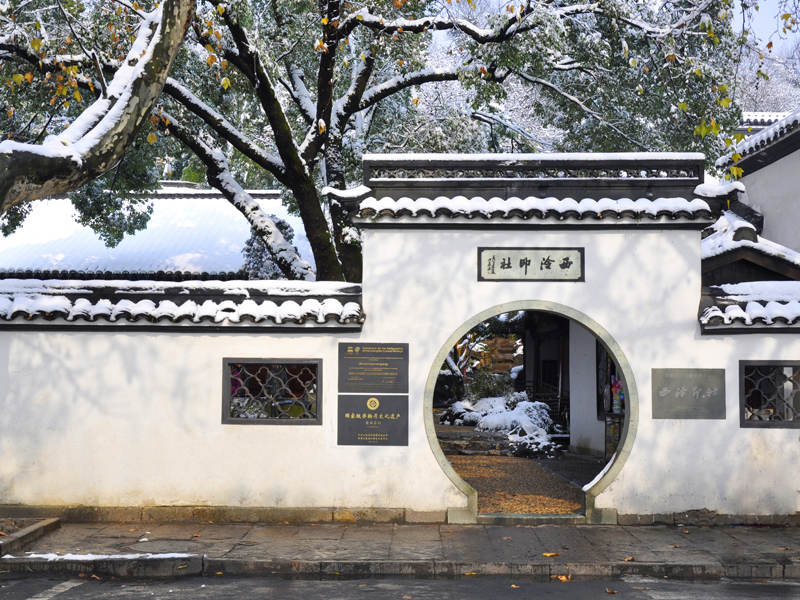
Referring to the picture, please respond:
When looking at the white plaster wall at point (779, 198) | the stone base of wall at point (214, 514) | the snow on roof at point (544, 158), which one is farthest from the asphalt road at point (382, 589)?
the white plaster wall at point (779, 198)

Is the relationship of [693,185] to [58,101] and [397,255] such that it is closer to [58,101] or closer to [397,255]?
[397,255]

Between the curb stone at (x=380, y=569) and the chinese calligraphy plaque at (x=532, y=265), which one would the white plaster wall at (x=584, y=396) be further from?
the curb stone at (x=380, y=569)

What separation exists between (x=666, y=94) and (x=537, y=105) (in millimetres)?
3040

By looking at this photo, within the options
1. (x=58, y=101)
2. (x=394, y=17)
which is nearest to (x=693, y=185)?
(x=394, y=17)

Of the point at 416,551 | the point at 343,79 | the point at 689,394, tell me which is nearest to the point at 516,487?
the point at 689,394

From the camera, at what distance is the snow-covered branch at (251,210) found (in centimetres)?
1223

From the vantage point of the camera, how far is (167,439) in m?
8.21

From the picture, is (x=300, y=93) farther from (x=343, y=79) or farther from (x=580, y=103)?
(x=580, y=103)

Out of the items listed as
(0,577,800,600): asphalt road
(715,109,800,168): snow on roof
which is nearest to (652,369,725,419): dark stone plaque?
(0,577,800,600): asphalt road

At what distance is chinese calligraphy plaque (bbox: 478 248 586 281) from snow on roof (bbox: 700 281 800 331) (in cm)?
149

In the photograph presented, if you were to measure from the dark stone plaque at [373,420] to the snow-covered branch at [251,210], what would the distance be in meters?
4.21

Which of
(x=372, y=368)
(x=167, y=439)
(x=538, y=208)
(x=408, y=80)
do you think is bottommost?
(x=167, y=439)

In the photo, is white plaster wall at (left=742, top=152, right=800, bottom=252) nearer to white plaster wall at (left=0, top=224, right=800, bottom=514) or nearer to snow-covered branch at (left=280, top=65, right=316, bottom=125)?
white plaster wall at (left=0, top=224, right=800, bottom=514)

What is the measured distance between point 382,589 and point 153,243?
1472 cm
